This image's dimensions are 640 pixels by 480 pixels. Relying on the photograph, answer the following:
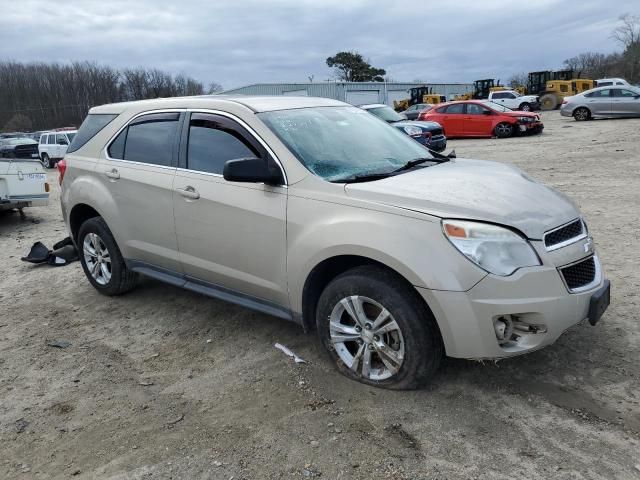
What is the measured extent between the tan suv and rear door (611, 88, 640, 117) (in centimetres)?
2397

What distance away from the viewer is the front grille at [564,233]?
303 cm

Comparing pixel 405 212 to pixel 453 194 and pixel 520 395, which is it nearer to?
pixel 453 194

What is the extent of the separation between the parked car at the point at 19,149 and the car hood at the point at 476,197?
1002 inches

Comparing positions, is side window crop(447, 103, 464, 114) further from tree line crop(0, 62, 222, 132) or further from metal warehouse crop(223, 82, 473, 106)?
tree line crop(0, 62, 222, 132)

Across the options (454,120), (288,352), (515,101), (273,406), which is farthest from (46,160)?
(515,101)

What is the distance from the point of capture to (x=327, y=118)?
4.17 meters

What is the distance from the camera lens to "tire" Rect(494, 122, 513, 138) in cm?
2147

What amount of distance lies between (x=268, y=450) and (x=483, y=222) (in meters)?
1.67

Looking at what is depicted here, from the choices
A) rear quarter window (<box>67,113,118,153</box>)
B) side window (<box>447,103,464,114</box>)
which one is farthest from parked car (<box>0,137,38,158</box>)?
rear quarter window (<box>67,113,118,153</box>)

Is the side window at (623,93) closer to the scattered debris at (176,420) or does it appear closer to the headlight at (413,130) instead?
the headlight at (413,130)

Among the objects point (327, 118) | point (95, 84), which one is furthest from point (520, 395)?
point (95, 84)

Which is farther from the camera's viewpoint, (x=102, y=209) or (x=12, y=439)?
(x=102, y=209)

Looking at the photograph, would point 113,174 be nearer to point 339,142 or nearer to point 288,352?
point 339,142

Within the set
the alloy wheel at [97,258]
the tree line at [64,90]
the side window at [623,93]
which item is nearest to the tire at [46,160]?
the alloy wheel at [97,258]
